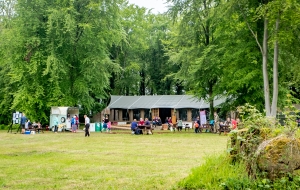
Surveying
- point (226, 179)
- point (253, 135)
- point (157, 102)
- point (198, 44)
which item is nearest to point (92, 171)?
point (226, 179)

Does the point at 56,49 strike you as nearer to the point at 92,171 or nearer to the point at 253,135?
the point at 92,171

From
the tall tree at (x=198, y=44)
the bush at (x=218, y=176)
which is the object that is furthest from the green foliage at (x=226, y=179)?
the tall tree at (x=198, y=44)

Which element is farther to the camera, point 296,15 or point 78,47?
point 78,47

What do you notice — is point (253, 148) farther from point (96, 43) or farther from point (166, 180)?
point (96, 43)

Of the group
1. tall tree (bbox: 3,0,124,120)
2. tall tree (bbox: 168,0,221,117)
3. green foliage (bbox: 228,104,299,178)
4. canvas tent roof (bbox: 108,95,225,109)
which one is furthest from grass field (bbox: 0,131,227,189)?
canvas tent roof (bbox: 108,95,225,109)

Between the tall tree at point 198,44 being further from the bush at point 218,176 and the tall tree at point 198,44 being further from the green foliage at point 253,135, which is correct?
the bush at point 218,176

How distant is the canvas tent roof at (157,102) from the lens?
37906 mm

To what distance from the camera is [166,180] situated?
716 centimetres

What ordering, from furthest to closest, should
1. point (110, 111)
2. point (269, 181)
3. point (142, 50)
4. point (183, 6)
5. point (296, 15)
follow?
point (142, 50) → point (110, 111) → point (183, 6) → point (296, 15) → point (269, 181)

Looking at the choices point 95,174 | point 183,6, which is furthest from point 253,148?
point 183,6

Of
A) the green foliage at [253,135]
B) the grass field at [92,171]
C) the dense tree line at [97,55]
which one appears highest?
the dense tree line at [97,55]

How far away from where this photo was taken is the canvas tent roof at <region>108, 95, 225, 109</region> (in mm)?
37906

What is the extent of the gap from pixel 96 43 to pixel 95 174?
79.2 feet

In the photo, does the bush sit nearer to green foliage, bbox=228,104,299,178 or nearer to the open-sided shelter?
green foliage, bbox=228,104,299,178
